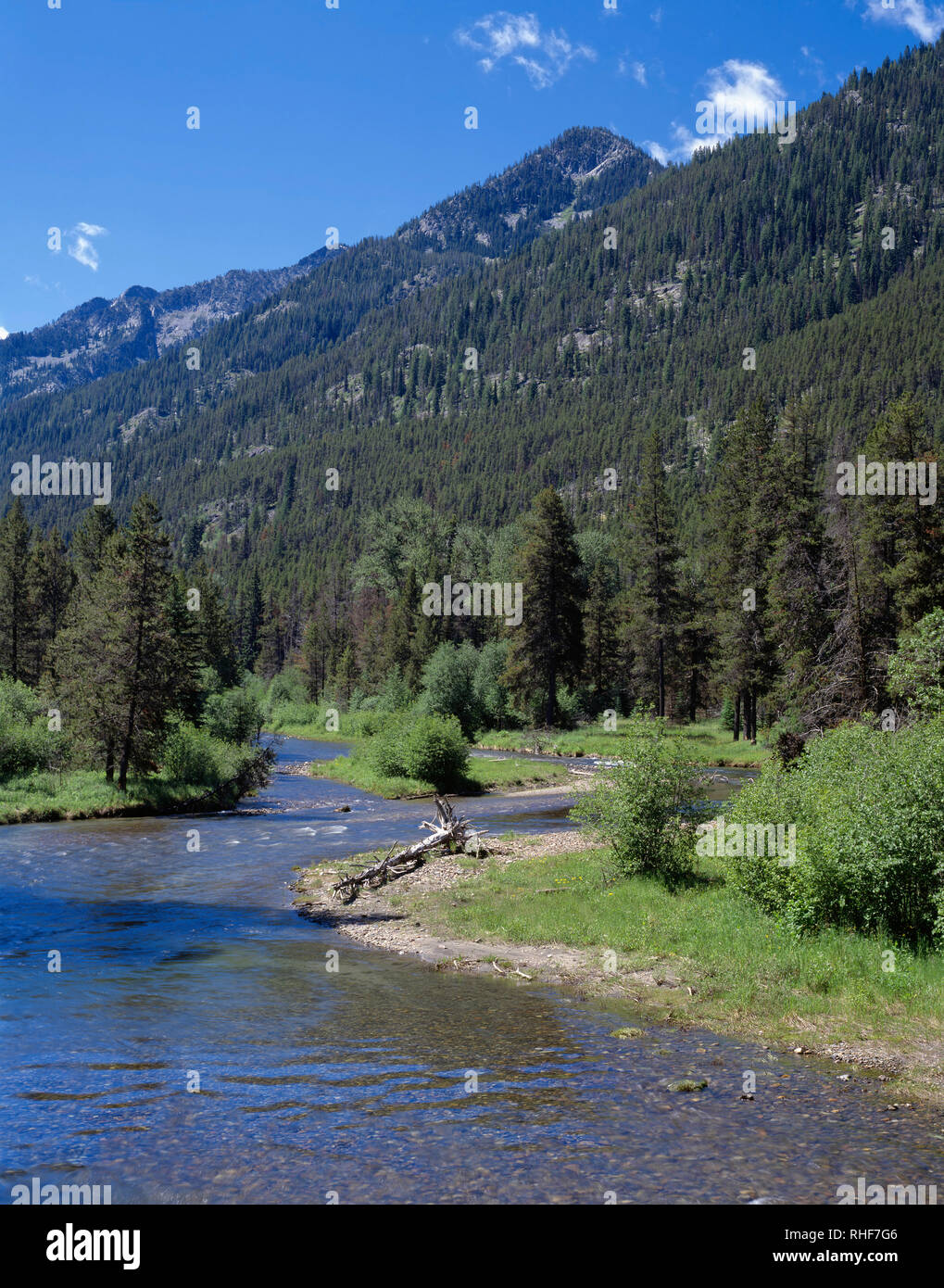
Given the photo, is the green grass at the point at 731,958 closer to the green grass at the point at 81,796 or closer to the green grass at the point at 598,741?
the green grass at the point at 81,796

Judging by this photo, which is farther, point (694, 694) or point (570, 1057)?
point (694, 694)

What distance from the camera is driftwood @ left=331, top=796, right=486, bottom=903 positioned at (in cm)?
2366

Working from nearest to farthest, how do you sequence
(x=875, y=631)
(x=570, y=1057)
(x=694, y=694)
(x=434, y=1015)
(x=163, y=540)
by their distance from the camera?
(x=570, y=1057), (x=434, y=1015), (x=875, y=631), (x=163, y=540), (x=694, y=694)

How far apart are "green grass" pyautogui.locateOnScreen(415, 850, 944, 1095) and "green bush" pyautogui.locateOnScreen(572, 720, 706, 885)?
66cm

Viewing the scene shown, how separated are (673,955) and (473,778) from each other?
3254 centimetres

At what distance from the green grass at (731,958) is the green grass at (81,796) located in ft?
78.1

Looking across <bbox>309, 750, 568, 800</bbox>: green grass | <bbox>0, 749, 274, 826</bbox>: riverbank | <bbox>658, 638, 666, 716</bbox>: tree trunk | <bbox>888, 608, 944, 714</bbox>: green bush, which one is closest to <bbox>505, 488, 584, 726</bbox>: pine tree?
<bbox>658, 638, 666, 716</bbox>: tree trunk

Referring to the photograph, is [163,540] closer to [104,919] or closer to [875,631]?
[104,919]

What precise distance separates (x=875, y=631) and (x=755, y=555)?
1915 cm

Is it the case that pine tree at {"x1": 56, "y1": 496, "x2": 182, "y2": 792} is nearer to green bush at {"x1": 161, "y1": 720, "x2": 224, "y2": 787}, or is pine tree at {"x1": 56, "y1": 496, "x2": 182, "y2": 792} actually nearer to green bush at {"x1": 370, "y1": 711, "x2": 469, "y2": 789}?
green bush at {"x1": 161, "y1": 720, "x2": 224, "y2": 787}
